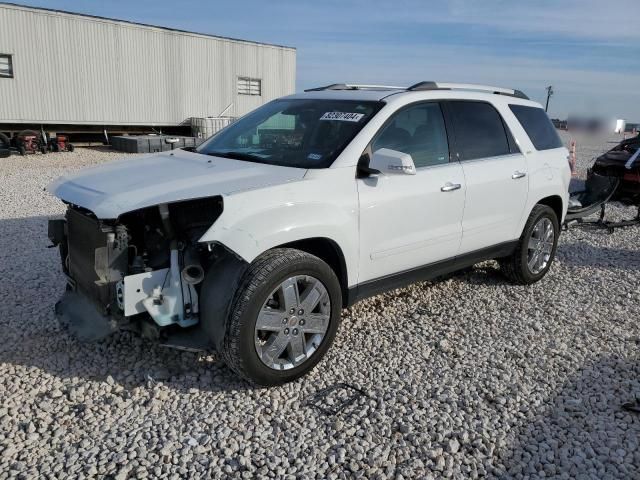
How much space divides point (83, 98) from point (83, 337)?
16122 millimetres

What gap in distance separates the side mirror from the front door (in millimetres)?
146

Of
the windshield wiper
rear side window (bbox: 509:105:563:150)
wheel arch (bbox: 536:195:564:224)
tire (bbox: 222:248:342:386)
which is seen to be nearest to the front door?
tire (bbox: 222:248:342:386)

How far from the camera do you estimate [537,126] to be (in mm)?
5559

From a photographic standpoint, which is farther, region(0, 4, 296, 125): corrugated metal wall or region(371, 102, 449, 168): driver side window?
region(0, 4, 296, 125): corrugated metal wall

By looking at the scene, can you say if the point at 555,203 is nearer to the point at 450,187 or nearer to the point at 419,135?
the point at 450,187

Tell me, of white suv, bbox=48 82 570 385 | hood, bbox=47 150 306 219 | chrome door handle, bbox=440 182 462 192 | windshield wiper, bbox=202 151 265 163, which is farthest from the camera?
chrome door handle, bbox=440 182 462 192

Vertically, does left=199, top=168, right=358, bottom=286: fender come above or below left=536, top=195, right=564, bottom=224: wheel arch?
above

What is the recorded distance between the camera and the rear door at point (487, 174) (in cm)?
461

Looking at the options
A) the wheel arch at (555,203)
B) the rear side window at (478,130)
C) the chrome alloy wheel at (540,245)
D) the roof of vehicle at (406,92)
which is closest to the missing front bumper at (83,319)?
the roof of vehicle at (406,92)

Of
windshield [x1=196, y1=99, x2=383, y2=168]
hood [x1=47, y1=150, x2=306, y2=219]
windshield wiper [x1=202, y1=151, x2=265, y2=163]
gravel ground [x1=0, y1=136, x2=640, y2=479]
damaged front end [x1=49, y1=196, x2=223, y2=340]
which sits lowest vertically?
gravel ground [x1=0, y1=136, x2=640, y2=479]

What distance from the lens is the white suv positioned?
3236mm

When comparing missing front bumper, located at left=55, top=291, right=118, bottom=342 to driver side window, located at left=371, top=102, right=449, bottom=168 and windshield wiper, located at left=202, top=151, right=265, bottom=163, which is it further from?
driver side window, located at left=371, top=102, right=449, bottom=168

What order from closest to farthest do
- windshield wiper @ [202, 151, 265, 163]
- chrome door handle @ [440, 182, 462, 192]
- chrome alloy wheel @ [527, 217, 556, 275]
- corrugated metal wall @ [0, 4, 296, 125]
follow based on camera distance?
windshield wiper @ [202, 151, 265, 163] → chrome door handle @ [440, 182, 462, 192] → chrome alloy wheel @ [527, 217, 556, 275] → corrugated metal wall @ [0, 4, 296, 125]

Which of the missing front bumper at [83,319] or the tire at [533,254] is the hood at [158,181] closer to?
the missing front bumper at [83,319]
